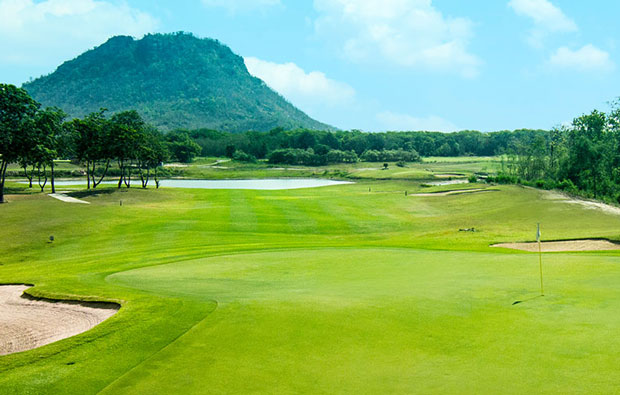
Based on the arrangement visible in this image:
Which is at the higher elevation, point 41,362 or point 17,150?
point 17,150

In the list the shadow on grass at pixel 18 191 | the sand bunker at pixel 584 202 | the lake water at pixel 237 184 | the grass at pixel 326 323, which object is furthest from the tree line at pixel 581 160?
the shadow on grass at pixel 18 191

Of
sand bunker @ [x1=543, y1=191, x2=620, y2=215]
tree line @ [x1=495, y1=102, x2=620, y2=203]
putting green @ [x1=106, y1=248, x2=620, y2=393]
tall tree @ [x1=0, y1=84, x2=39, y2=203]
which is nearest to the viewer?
putting green @ [x1=106, y1=248, x2=620, y2=393]

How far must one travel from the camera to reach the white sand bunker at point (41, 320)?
37.5 ft

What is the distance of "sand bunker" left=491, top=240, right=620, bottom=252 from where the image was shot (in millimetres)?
25755

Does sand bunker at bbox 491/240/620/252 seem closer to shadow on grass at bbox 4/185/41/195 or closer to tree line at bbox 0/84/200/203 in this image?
tree line at bbox 0/84/200/203

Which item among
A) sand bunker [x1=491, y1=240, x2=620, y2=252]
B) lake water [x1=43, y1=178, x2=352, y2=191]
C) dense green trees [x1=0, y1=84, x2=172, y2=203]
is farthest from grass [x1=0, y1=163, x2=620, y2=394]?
lake water [x1=43, y1=178, x2=352, y2=191]

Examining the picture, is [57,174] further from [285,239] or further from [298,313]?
[298,313]

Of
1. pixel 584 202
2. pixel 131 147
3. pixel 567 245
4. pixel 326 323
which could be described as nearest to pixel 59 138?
pixel 131 147

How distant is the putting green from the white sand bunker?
6.86 ft

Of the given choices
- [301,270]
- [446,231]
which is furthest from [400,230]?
[301,270]

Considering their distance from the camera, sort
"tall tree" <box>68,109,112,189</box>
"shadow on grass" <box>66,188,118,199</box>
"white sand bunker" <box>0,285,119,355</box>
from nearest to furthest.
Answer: "white sand bunker" <box>0,285,119,355</box>, "shadow on grass" <box>66,188,118,199</box>, "tall tree" <box>68,109,112,189</box>

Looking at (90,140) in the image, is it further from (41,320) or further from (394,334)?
(394,334)

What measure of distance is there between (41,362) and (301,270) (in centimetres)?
976

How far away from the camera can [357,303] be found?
41.1ft
